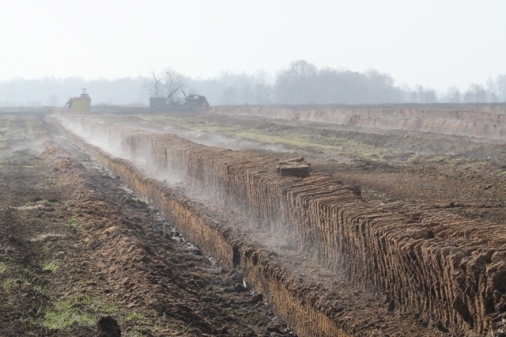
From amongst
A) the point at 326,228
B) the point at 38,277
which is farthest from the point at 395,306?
the point at 38,277

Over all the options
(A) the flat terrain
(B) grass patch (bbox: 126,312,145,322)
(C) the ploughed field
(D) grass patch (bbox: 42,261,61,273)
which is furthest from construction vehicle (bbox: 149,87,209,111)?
(B) grass patch (bbox: 126,312,145,322)

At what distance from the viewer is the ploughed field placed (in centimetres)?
656

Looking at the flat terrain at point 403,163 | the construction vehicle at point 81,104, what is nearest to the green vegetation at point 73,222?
the flat terrain at point 403,163

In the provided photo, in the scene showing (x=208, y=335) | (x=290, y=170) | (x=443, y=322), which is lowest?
(x=208, y=335)

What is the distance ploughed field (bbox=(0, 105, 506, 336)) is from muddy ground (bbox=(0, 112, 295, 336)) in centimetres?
3

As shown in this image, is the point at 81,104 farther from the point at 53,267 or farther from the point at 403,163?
the point at 53,267

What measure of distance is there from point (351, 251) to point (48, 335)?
155 inches

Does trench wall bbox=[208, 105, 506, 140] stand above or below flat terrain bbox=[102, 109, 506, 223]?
above

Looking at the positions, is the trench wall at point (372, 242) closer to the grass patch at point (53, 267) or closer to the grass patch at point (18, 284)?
the grass patch at point (53, 267)

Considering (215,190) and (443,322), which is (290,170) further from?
(443,322)

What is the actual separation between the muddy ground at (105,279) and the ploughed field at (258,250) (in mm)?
31

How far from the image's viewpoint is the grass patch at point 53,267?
857 cm

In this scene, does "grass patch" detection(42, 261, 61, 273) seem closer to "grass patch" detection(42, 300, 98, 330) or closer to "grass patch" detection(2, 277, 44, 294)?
"grass patch" detection(2, 277, 44, 294)

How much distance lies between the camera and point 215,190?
14938mm
